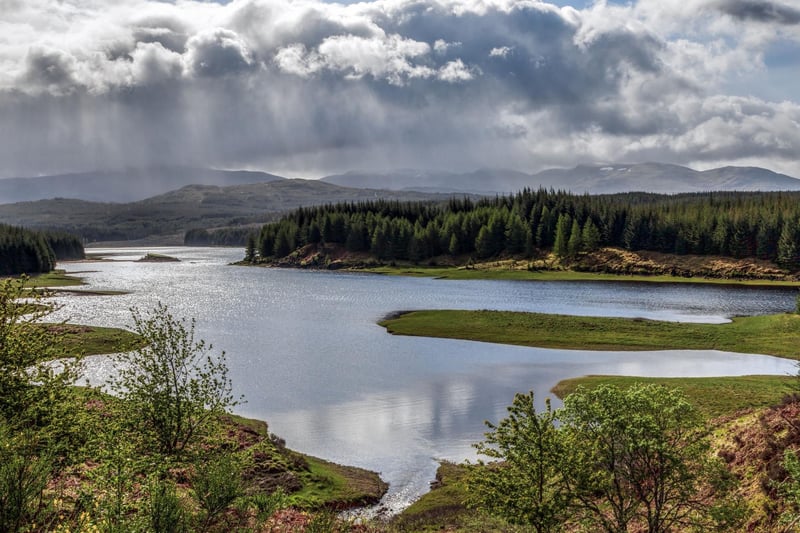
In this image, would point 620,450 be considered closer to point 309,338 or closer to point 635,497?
point 635,497

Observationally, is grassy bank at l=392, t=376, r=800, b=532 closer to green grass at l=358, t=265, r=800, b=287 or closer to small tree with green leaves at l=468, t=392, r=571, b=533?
small tree with green leaves at l=468, t=392, r=571, b=533

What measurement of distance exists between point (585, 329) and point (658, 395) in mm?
63227

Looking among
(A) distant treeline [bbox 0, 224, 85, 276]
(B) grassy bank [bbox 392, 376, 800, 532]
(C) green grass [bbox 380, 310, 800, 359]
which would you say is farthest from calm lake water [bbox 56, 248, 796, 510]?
(A) distant treeline [bbox 0, 224, 85, 276]

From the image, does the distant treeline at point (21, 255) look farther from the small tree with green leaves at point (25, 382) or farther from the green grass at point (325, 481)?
the small tree with green leaves at point (25, 382)

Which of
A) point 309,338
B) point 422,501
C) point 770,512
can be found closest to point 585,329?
point 309,338

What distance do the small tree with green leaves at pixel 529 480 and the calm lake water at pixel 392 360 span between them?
12745 millimetres

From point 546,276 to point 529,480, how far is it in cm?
15884

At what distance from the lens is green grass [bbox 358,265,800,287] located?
514 feet

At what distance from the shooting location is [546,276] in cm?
17200

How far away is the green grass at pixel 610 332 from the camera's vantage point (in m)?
71.6

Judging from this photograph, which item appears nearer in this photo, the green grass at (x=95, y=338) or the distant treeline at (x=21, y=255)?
the green grass at (x=95, y=338)

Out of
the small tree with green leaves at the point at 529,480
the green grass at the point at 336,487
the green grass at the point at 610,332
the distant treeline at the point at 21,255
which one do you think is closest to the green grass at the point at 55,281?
the distant treeline at the point at 21,255

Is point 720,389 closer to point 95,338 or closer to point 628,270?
point 95,338

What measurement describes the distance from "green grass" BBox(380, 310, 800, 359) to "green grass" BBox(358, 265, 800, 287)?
81548 mm
